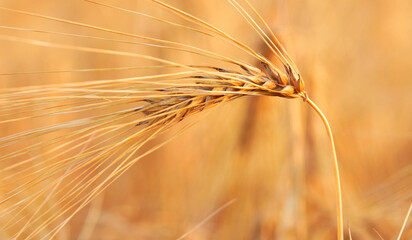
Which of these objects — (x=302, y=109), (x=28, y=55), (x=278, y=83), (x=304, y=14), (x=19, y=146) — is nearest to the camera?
(x=278, y=83)

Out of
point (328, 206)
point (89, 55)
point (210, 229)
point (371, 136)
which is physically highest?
point (89, 55)

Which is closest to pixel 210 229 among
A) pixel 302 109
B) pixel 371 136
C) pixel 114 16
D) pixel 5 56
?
pixel 302 109

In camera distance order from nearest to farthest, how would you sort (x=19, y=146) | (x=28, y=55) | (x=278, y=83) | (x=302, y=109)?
(x=278, y=83) → (x=302, y=109) → (x=19, y=146) → (x=28, y=55)

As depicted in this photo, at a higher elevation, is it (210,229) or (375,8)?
(375,8)

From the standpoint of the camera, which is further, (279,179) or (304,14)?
(304,14)

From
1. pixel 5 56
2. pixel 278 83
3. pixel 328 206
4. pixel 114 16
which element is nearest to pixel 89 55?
pixel 114 16

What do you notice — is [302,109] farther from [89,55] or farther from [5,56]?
[5,56]
